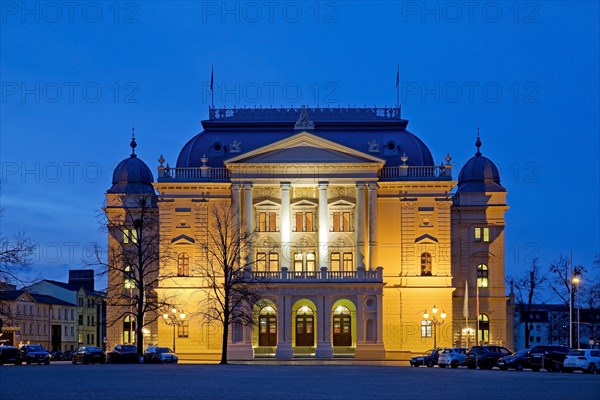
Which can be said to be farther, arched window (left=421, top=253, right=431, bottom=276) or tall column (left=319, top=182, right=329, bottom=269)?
arched window (left=421, top=253, right=431, bottom=276)

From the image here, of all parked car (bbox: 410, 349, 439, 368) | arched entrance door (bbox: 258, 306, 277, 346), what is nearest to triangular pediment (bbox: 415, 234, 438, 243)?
arched entrance door (bbox: 258, 306, 277, 346)

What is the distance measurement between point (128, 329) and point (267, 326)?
16657 millimetres

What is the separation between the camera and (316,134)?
110250mm

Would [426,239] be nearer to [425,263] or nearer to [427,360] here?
[425,263]

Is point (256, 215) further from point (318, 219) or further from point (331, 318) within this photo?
point (331, 318)

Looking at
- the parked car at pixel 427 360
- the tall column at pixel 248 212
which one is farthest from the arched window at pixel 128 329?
the parked car at pixel 427 360

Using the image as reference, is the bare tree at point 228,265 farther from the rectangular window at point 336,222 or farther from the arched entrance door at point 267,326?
the rectangular window at point 336,222

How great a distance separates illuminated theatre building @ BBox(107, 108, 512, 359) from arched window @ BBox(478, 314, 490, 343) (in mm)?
106

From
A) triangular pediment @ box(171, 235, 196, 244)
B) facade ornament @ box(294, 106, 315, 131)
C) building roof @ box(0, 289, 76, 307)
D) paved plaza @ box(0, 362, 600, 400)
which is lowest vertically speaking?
paved plaza @ box(0, 362, 600, 400)

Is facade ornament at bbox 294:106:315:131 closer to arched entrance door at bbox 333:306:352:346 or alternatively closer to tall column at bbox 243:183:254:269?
tall column at bbox 243:183:254:269

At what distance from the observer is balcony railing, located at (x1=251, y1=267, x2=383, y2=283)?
335 ft

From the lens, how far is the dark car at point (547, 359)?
70812 millimetres

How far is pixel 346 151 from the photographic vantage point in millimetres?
105688

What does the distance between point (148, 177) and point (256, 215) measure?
16.6 m
